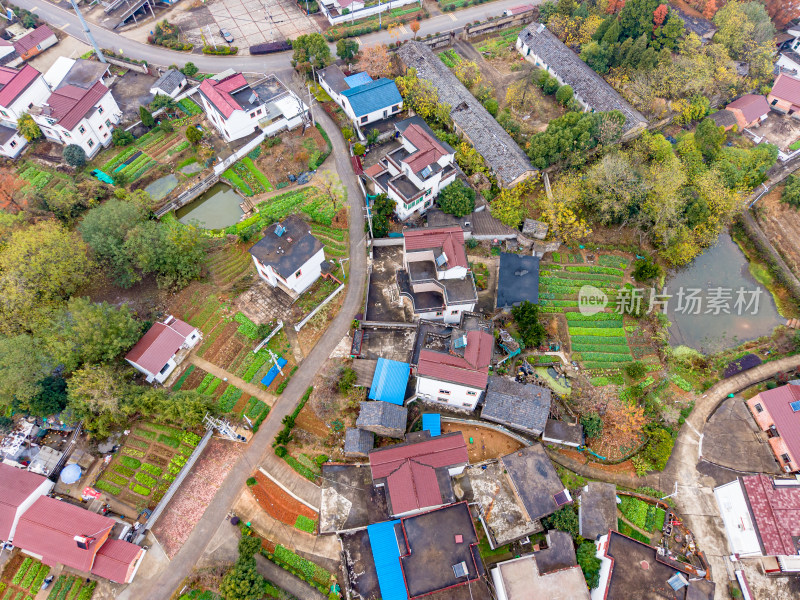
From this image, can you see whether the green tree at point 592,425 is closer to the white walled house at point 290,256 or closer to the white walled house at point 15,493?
the white walled house at point 290,256

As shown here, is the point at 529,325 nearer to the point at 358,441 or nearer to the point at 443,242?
the point at 443,242

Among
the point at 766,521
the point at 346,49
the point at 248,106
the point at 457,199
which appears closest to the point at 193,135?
the point at 248,106

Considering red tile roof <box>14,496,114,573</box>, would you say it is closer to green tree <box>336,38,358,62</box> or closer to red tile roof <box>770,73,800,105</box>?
green tree <box>336,38,358,62</box>

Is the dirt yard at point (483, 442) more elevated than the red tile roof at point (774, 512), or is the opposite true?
the dirt yard at point (483, 442)

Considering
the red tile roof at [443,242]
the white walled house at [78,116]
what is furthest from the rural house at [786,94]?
the white walled house at [78,116]

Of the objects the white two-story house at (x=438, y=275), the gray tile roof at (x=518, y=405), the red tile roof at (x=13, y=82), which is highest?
the red tile roof at (x=13, y=82)

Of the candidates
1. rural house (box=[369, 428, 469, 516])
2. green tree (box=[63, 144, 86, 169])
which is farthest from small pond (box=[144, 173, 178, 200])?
rural house (box=[369, 428, 469, 516])
